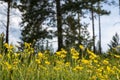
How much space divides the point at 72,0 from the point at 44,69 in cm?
1894

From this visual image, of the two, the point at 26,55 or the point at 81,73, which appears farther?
the point at 81,73

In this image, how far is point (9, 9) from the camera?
29.3m

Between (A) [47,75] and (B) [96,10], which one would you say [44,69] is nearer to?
(A) [47,75]

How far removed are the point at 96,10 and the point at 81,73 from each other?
18.5 metres

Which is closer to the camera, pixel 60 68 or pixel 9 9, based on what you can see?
pixel 60 68

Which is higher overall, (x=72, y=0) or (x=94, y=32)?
(x=72, y=0)

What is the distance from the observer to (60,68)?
5395 mm

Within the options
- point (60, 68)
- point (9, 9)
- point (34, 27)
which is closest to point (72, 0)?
point (34, 27)

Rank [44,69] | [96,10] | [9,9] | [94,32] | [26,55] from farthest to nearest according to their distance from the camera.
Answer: [94,32]
[9,9]
[96,10]
[44,69]
[26,55]

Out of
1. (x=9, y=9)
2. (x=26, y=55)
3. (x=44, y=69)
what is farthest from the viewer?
(x=9, y=9)

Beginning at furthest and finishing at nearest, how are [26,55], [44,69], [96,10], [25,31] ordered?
[25,31] < [96,10] < [44,69] < [26,55]

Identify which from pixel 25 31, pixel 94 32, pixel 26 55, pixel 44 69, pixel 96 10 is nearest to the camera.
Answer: pixel 26 55

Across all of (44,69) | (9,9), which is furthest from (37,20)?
(44,69)

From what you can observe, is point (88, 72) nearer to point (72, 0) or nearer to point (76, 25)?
point (72, 0)
